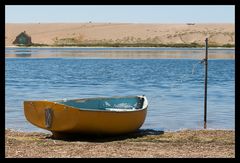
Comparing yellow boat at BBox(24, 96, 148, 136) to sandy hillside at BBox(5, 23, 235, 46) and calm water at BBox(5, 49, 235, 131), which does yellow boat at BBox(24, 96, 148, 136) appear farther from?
sandy hillside at BBox(5, 23, 235, 46)

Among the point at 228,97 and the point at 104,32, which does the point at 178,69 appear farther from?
the point at 104,32

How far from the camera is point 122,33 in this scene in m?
122

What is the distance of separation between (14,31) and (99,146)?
4565 inches

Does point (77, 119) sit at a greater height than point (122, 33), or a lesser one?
greater

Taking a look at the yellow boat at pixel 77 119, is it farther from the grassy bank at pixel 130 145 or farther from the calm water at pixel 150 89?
the calm water at pixel 150 89

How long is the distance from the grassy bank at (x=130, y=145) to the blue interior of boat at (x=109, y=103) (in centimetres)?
138

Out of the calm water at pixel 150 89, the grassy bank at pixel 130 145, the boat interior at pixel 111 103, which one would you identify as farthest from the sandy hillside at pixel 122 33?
the grassy bank at pixel 130 145

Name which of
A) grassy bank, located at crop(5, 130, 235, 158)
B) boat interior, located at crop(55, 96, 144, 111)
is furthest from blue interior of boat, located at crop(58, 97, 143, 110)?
grassy bank, located at crop(5, 130, 235, 158)

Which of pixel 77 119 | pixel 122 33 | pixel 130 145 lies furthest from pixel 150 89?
pixel 122 33

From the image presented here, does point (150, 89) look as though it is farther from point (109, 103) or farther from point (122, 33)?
point (122, 33)

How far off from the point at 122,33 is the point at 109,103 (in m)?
107

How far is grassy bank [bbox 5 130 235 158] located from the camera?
34.5 ft

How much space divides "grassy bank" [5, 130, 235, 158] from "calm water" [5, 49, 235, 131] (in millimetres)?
2109

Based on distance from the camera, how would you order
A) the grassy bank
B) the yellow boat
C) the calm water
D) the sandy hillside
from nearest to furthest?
1. the grassy bank
2. the yellow boat
3. the calm water
4. the sandy hillside
